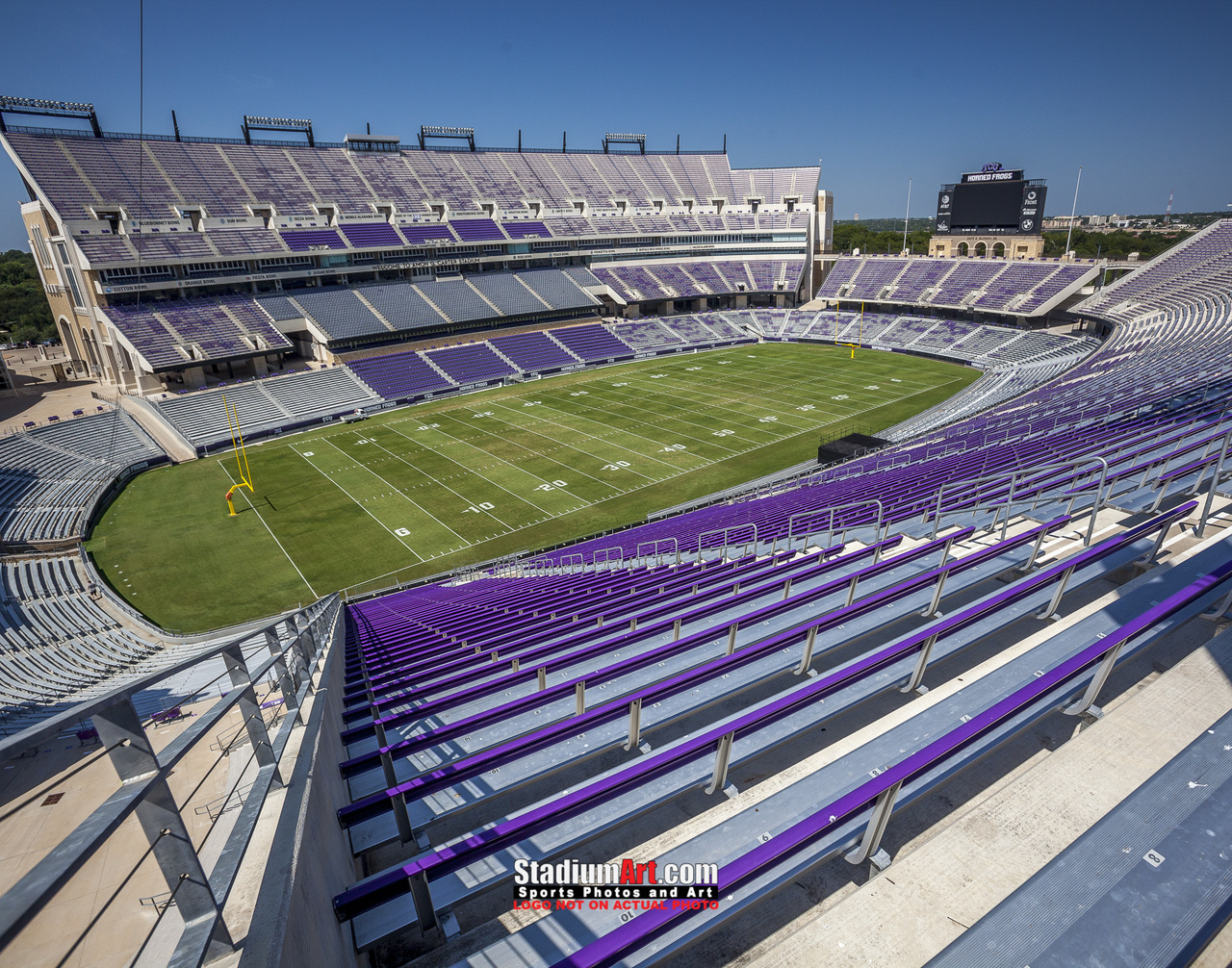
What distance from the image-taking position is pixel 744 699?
19.4 feet

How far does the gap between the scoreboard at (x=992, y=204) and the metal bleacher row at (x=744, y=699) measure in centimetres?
6030

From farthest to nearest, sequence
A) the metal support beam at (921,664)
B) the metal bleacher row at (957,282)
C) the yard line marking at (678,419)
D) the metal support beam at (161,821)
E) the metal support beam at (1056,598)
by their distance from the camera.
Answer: the metal bleacher row at (957,282) < the yard line marking at (678,419) < the metal support beam at (1056,598) < the metal support beam at (921,664) < the metal support beam at (161,821)

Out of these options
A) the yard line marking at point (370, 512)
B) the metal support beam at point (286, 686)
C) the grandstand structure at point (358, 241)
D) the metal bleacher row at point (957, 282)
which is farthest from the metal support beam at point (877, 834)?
the metal bleacher row at point (957, 282)

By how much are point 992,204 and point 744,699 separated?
71888 mm

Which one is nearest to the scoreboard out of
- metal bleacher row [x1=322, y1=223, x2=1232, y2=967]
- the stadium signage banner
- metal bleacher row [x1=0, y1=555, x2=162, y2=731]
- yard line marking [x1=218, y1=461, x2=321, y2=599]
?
the stadium signage banner

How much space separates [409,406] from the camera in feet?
149

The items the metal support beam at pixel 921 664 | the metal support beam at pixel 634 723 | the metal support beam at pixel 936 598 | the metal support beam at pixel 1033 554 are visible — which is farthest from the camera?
the metal support beam at pixel 1033 554

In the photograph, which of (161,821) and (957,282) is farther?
(957,282)

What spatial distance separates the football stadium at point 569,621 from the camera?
2867mm

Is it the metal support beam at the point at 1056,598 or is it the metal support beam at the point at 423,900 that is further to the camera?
the metal support beam at the point at 1056,598

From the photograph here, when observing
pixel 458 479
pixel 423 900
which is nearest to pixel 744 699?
pixel 423 900

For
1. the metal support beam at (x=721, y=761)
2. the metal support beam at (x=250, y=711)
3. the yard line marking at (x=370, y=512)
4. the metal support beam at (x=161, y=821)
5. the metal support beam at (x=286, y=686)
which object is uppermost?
the metal support beam at (x=161, y=821)

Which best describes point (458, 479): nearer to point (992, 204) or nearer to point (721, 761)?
point (721, 761)

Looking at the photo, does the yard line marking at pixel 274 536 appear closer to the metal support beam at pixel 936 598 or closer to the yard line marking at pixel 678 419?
the yard line marking at pixel 678 419
